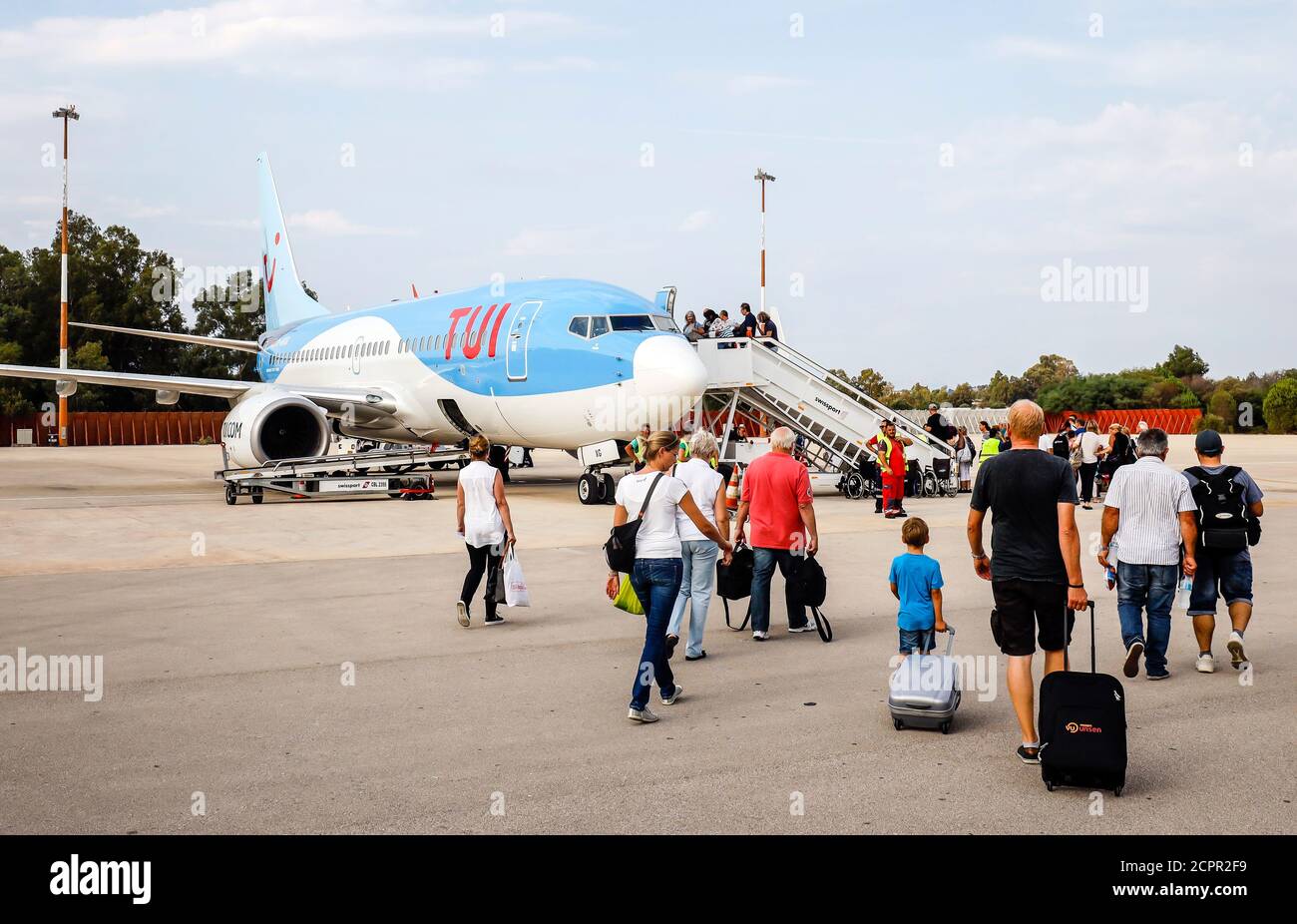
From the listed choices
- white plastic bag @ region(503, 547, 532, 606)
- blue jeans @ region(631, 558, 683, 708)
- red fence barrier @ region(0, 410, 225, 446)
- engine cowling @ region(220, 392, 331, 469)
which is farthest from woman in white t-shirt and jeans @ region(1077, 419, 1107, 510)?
red fence barrier @ region(0, 410, 225, 446)

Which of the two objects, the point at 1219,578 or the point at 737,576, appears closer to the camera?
the point at 1219,578

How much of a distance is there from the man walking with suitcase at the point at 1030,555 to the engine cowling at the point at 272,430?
1887 centimetres

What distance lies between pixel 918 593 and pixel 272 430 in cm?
1944

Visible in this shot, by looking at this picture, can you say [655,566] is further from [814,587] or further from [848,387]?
[848,387]

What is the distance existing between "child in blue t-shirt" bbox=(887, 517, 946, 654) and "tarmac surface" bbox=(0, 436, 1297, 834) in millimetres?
459

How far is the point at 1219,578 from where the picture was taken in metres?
8.01

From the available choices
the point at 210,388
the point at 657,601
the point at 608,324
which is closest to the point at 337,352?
the point at 210,388

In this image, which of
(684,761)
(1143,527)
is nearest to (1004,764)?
(684,761)

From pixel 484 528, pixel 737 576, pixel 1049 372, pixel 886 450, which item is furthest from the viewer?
pixel 1049 372

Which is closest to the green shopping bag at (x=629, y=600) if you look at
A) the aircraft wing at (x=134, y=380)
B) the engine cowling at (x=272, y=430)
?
the engine cowling at (x=272, y=430)

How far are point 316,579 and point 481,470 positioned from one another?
3.30m

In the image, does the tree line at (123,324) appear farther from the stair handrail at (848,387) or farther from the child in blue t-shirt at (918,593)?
the child in blue t-shirt at (918,593)

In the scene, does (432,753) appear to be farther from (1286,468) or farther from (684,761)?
(1286,468)
